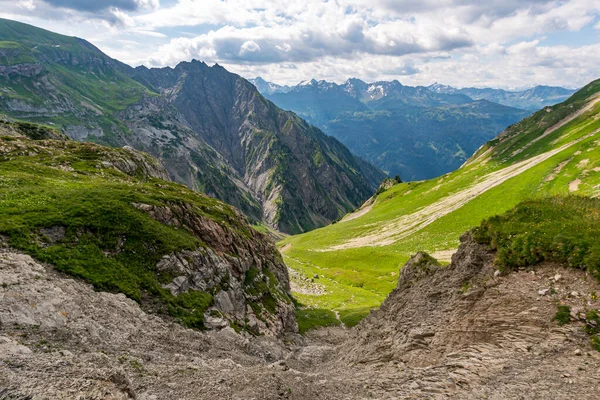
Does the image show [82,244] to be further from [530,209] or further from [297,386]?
[530,209]

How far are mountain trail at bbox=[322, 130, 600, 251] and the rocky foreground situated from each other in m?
87.9

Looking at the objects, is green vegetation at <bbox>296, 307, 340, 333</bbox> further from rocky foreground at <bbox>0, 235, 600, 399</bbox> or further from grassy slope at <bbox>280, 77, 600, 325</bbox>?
rocky foreground at <bbox>0, 235, 600, 399</bbox>

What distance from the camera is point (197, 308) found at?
34125mm

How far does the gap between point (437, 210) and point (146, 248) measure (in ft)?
353

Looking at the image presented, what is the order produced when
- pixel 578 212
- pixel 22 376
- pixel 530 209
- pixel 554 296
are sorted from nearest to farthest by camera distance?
1. pixel 22 376
2. pixel 554 296
3. pixel 578 212
4. pixel 530 209

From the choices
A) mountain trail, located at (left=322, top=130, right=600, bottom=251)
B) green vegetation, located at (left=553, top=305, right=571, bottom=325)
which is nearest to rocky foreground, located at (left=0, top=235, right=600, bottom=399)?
green vegetation, located at (left=553, top=305, right=571, bottom=325)

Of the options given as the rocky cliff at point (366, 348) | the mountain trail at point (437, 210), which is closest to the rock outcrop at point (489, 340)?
the rocky cliff at point (366, 348)

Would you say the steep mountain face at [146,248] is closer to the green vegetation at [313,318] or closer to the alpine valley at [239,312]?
the alpine valley at [239,312]

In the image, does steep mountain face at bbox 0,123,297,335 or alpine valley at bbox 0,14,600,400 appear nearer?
alpine valley at bbox 0,14,600,400

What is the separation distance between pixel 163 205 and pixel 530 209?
41307 millimetres

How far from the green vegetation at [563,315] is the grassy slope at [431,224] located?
4424 cm

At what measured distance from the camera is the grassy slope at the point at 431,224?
78.8m

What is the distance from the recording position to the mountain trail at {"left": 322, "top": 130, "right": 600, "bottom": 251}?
113m

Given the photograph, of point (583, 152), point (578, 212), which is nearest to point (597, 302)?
point (578, 212)
